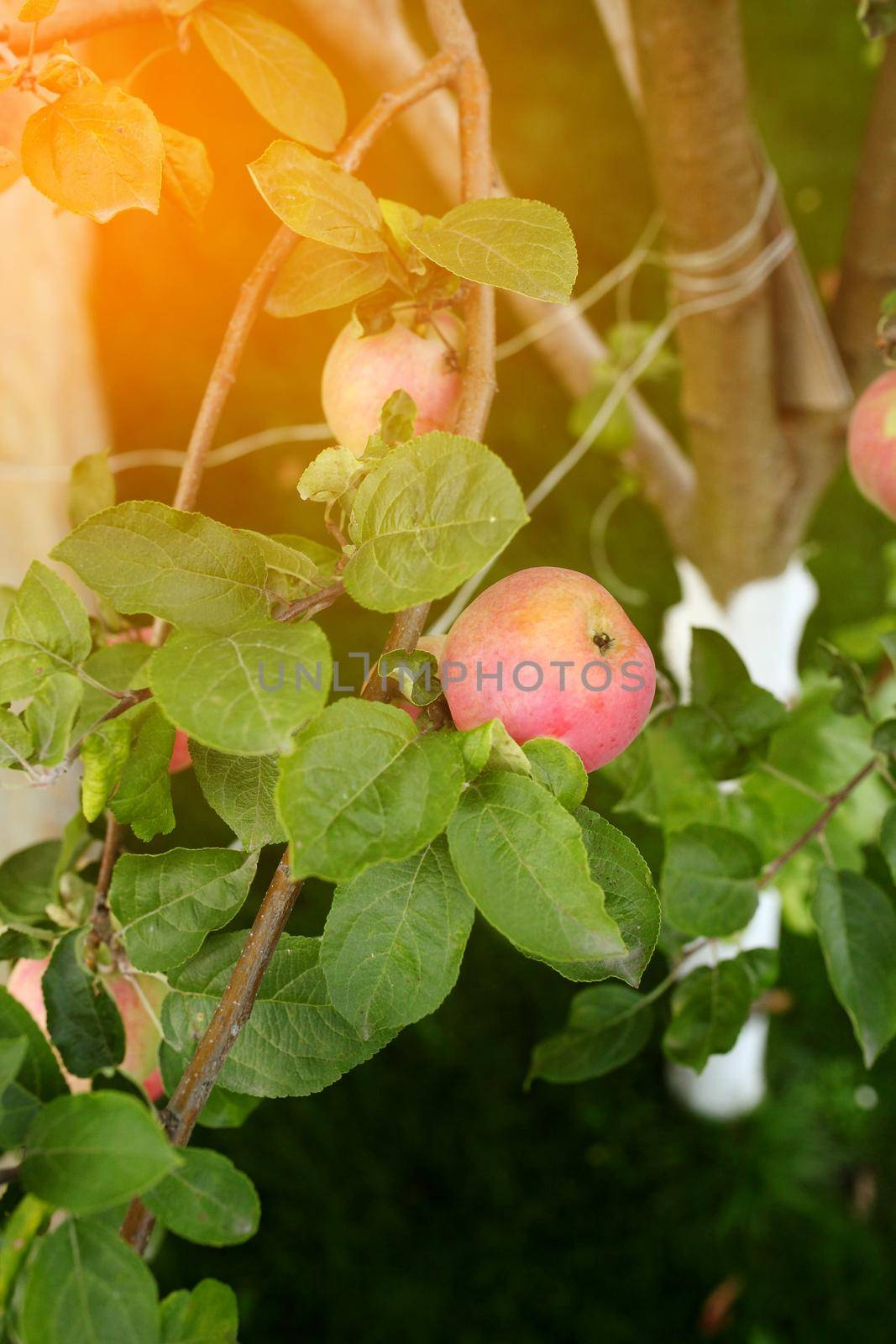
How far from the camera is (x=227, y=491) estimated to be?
2.09 meters

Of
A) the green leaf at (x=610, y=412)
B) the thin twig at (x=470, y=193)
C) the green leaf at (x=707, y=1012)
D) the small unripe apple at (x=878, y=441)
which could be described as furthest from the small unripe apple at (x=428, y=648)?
the green leaf at (x=610, y=412)

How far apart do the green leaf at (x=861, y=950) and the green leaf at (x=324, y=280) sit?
0.49 meters

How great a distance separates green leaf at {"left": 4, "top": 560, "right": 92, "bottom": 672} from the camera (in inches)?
21.6

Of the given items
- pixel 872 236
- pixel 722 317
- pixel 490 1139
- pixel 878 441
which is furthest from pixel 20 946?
pixel 490 1139

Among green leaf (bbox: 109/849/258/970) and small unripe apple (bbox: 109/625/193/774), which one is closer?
green leaf (bbox: 109/849/258/970)

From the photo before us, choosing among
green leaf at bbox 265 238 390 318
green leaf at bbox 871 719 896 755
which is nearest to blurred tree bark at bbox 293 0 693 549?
green leaf at bbox 265 238 390 318

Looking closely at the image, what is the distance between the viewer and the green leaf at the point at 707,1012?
0.75 m

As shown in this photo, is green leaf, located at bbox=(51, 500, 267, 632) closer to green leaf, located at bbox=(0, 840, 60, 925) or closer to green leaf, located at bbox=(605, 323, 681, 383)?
green leaf, located at bbox=(0, 840, 60, 925)

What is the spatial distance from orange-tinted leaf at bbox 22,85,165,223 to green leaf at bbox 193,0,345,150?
0.52ft

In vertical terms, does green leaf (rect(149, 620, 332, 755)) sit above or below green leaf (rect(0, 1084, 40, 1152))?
above

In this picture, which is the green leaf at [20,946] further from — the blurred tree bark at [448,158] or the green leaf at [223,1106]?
the blurred tree bark at [448,158]

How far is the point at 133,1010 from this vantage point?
719 millimetres

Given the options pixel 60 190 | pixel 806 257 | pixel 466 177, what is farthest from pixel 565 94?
pixel 60 190

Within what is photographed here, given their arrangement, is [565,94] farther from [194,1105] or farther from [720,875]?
[194,1105]
